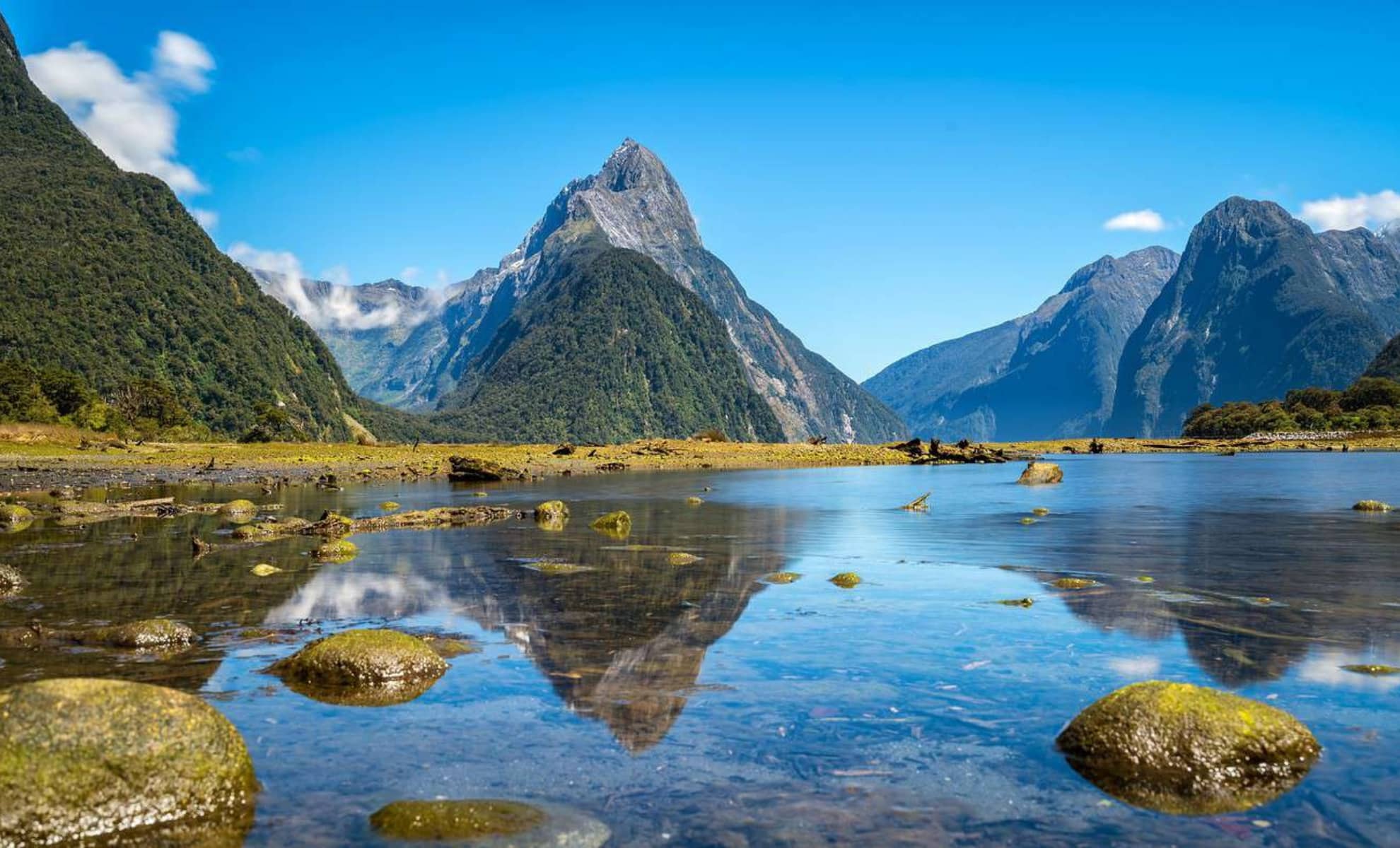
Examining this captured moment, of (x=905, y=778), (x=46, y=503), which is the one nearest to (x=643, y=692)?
(x=905, y=778)

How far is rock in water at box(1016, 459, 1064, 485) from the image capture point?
236 ft

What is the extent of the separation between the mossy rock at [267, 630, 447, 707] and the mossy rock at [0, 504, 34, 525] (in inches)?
1161

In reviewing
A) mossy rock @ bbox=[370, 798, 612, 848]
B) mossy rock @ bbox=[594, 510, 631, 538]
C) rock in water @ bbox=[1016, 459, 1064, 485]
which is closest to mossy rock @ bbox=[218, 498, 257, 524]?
mossy rock @ bbox=[594, 510, 631, 538]

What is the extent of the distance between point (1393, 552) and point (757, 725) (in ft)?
87.9

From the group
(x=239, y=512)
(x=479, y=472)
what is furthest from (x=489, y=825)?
(x=479, y=472)

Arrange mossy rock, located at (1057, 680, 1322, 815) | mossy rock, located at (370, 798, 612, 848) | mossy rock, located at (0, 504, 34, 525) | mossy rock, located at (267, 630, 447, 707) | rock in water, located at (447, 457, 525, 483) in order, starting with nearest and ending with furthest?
1. mossy rock, located at (370, 798, 612, 848)
2. mossy rock, located at (1057, 680, 1322, 815)
3. mossy rock, located at (267, 630, 447, 707)
4. mossy rock, located at (0, 504, 34, 525)
5. rock in water, located at (447, 457, 525, 483)

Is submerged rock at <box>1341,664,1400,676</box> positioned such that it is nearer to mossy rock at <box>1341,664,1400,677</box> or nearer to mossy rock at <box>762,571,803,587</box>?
mossy rock at <box>1341,664,1400,677</box>

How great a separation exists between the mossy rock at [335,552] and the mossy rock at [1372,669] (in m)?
24.4

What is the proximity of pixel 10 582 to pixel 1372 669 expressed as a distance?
27424mm

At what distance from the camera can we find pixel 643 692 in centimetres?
1391

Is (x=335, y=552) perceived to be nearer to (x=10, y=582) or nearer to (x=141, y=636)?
(x=10, y=582)

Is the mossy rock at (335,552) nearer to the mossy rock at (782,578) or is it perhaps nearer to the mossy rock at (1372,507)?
the mossy rock at (782,578)

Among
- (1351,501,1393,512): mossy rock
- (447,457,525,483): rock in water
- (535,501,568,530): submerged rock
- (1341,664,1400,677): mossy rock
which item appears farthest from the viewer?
(447,457,525,483): rock in water

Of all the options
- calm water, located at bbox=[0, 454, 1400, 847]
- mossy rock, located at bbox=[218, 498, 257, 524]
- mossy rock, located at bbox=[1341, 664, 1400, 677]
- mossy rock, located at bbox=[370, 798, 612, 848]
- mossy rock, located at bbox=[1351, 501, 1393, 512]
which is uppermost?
mossy rock, located at bbox=[1351, 501, 1393, 512]
